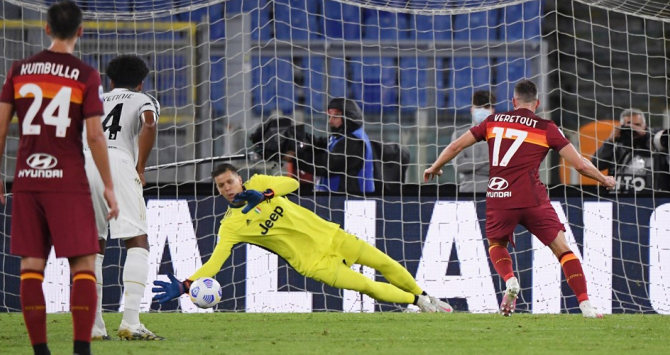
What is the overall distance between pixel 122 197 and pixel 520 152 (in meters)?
2.95

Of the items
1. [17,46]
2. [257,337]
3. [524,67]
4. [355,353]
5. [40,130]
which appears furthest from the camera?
[524,67]

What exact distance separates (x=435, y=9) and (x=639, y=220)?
8.55 feet

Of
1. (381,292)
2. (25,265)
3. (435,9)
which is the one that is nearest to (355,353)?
(25,265)

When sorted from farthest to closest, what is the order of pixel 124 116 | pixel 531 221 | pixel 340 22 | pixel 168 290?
pixel 340 22 → pixel 531 221 → pixel 168 290 → pixel 124 116

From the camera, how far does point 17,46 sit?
10273 mm

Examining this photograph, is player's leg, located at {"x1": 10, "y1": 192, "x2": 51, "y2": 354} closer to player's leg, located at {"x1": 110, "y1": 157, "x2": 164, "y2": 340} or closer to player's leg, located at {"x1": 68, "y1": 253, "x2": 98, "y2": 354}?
player's leg, located at {"x1": 68, "y1": 253, "x2": 98, "y2": 354}

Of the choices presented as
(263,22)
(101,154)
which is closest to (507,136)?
(101,154)

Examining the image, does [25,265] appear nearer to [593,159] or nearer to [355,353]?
[355,353]

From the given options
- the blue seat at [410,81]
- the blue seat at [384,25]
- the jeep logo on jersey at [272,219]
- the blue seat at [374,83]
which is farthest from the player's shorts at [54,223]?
the blue seat at [384,25]

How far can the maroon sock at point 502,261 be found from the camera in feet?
25.7

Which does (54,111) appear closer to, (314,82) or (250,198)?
(250,198)

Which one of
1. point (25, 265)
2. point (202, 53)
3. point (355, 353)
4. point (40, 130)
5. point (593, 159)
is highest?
point (202, 53)

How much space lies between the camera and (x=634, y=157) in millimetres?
10109

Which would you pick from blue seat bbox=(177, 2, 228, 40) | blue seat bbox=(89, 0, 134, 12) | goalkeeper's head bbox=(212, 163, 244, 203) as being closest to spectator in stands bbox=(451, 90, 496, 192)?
blue seat bbox=(177, 2, 228, 40)
